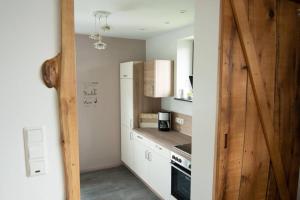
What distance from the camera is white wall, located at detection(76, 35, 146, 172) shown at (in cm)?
398

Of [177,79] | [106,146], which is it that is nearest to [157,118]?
[177,79]

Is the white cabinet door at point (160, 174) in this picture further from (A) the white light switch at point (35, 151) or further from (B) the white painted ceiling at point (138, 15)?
(A) the white light switch at point (35, 151)

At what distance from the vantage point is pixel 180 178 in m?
2.62

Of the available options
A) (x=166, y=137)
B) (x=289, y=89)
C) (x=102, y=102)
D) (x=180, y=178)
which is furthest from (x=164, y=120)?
(x=289, y=89)

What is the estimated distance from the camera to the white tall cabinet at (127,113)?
12.6ft

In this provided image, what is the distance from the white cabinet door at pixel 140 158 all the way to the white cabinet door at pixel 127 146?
0.17m

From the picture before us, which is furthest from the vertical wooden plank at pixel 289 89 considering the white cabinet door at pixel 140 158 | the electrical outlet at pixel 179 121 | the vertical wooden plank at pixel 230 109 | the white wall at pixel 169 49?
the white cabinet door at pixel 140 158

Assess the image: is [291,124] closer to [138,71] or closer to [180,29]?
[180,29]

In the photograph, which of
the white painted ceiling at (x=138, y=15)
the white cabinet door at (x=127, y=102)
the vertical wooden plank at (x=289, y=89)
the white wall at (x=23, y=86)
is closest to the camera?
the white wall at (x=23, y=86)

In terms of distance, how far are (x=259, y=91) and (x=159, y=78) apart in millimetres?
2095

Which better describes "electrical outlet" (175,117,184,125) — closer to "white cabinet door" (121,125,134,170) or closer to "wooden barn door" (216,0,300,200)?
"white cabinet door" (121,125,134,170)

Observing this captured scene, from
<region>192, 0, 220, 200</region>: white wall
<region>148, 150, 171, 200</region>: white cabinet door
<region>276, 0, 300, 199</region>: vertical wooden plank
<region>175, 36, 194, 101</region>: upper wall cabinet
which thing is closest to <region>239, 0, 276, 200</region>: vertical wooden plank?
<region>276, 0, 300, 199</region>: vertical wooden plank

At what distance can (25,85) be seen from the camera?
2.69 ft

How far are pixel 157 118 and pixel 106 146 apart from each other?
50.6 inches
